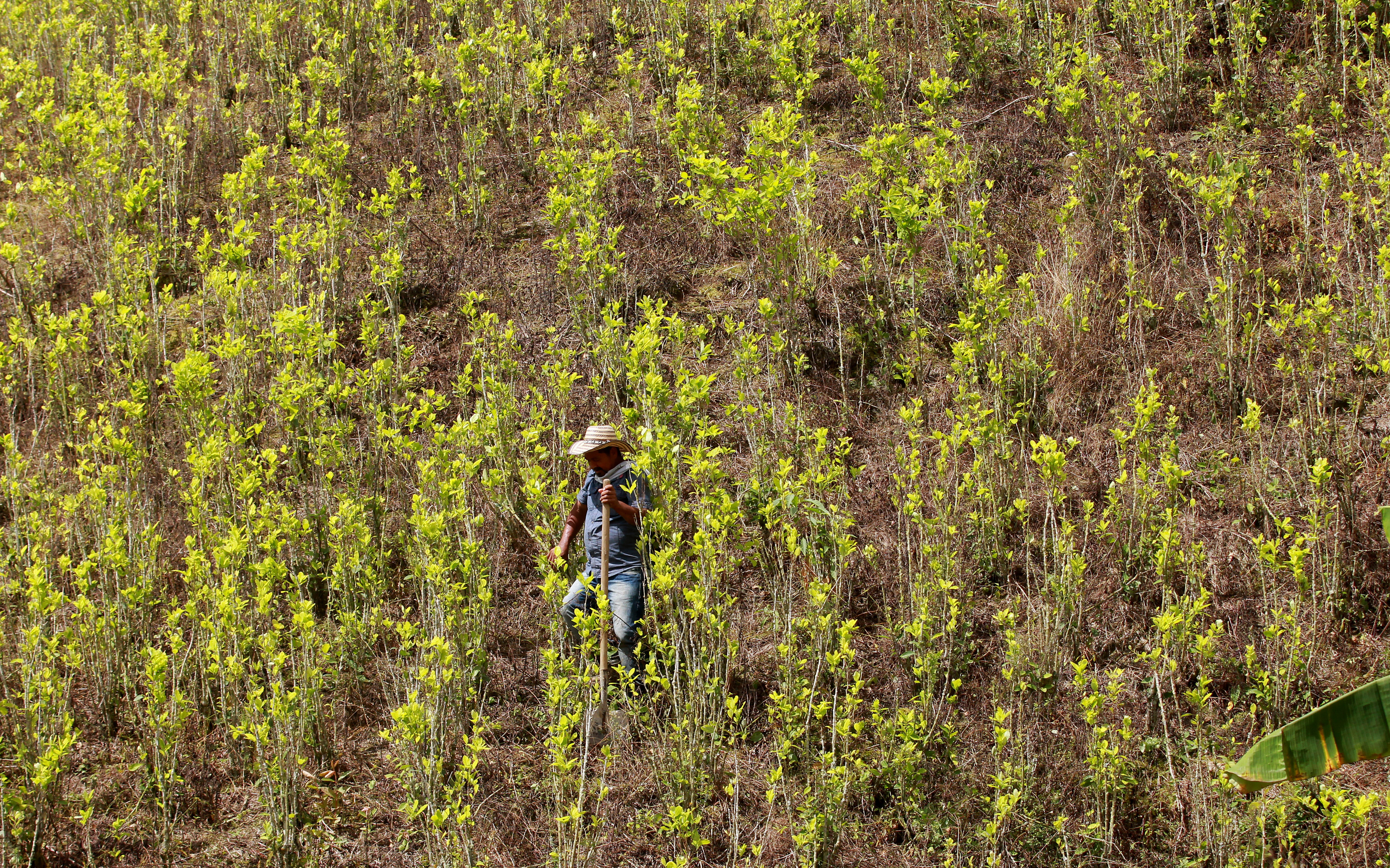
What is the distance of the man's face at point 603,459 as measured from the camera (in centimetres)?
491

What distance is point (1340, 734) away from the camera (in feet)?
8.59

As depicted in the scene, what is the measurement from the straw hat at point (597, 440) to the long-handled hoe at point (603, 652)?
130 millimetres

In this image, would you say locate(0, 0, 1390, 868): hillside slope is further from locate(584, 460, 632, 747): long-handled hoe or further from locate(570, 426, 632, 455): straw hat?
locate(570, 426, 632, 455): straw hat

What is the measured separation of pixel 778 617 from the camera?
4.91 m

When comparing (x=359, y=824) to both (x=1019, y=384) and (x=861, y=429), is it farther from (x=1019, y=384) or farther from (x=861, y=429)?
(x=1019, y=384)

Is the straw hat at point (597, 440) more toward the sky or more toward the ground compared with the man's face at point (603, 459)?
more toward the sky

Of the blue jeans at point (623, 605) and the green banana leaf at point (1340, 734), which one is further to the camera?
→ the blue jeans at point (623, 605)

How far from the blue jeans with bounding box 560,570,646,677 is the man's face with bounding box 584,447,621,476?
514 millimetres

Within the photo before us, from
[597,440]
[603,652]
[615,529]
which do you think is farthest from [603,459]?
[603,652]

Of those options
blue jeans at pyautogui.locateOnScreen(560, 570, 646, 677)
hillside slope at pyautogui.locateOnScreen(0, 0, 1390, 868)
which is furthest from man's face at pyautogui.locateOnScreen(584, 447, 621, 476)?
blue jeans at pyautogui.locateOnScreen(560, 570, 646, 677)

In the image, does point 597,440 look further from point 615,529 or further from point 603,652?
point 603,652

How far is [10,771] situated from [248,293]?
130 inches

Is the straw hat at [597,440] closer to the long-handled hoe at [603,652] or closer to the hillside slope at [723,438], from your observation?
the long-handled hoe at [603,652]

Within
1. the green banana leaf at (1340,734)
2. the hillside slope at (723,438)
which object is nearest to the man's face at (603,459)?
the hillside slope at (723,438)
